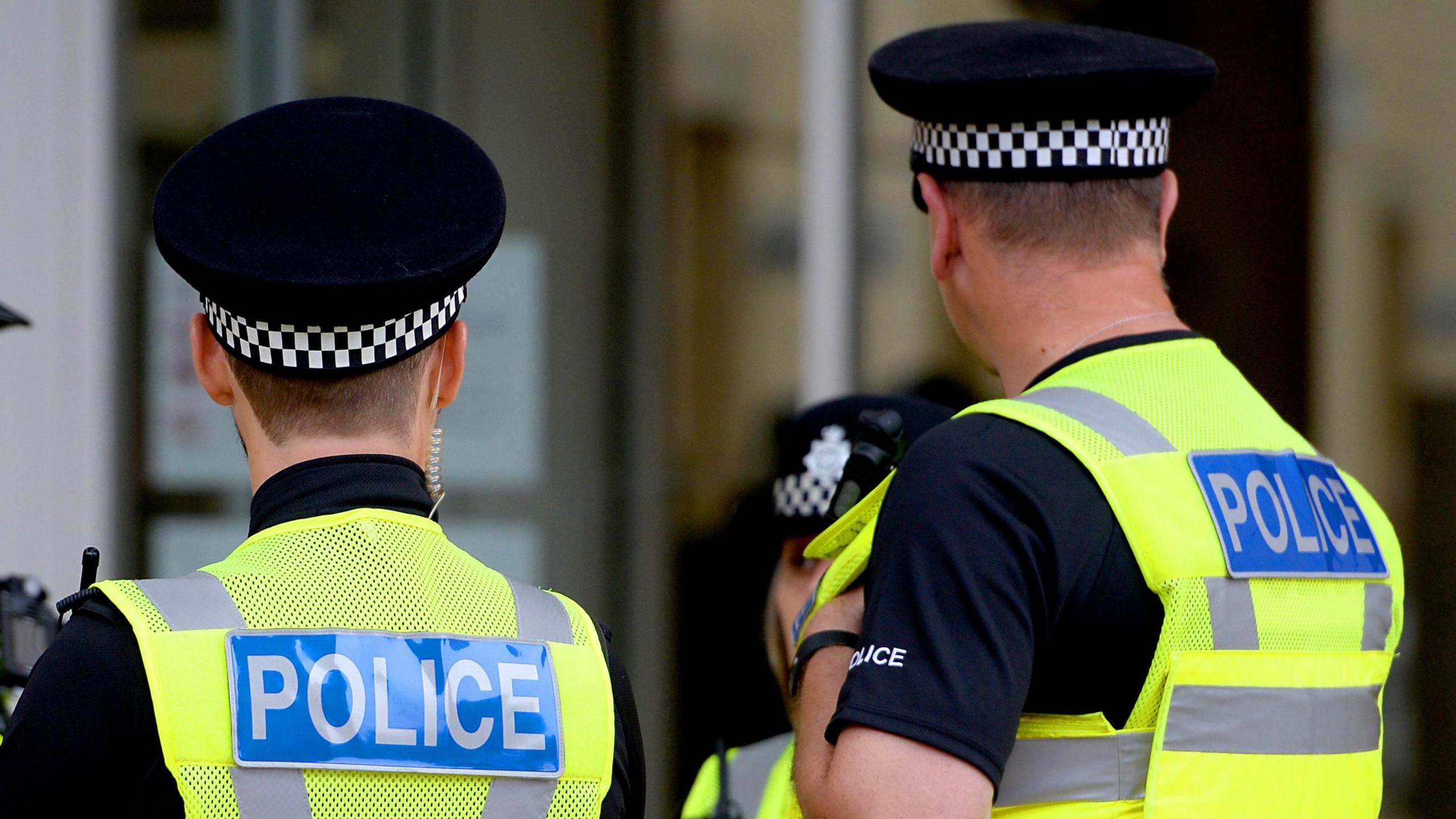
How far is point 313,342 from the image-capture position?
152cm

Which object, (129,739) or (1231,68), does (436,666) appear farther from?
(1231,68)

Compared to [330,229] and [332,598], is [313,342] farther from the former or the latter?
[332,598]

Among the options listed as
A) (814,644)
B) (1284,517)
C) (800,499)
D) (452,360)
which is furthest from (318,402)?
(800,499)

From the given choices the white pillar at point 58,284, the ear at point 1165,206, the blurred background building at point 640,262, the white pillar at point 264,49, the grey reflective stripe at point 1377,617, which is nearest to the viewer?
the grey reflective stripe at point 1377,617

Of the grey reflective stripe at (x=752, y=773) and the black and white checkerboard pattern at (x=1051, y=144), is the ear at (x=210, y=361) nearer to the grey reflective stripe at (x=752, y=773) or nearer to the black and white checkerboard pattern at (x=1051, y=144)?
the black and white checkerboard pattern at (x=1051, y=144)

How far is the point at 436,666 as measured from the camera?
4.85ft

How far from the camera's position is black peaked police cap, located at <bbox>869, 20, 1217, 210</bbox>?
6.16ft

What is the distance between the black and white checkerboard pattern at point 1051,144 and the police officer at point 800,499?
2.51 ft

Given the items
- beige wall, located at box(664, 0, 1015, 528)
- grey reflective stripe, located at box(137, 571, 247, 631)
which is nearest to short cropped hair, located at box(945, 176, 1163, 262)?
grey reflective stripe, located at box(137, 571, 247, 631)

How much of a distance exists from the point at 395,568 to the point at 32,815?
39 centimetres

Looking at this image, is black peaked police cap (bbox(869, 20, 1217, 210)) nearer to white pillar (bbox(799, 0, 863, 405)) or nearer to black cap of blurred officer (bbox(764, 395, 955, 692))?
black cap of blurred officer (bbox(764, 395, 955, 692))

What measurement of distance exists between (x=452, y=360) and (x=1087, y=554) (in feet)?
2.36

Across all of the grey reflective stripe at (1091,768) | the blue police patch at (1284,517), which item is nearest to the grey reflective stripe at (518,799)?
the grey reflective stripe at (1091,768)

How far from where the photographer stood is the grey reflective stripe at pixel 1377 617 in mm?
1820
